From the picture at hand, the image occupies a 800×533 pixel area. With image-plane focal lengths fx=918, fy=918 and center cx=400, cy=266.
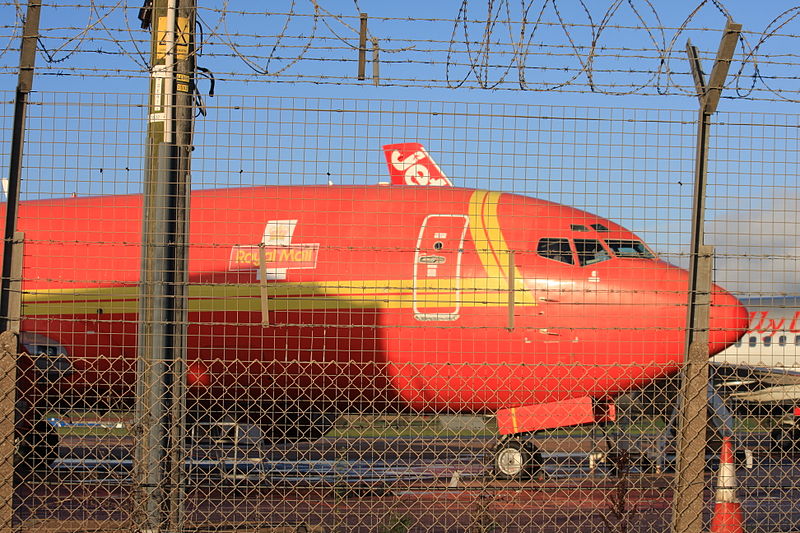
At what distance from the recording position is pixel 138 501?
16.2 feet

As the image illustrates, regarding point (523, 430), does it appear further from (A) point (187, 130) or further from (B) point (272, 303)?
(A) point (187, 130)

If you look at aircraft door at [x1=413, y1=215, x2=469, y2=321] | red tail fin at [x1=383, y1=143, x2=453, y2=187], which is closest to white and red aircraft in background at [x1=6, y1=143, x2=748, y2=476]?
aircraft door at [x1=413, y1=215, x2=469, y2=321]

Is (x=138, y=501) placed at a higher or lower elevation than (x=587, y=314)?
lower

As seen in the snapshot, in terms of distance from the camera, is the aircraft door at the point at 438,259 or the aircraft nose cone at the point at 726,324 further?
the aircraft door at the point at 438,259

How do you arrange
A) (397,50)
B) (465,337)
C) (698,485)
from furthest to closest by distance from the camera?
(465,337) → (397,50) → (698,485)

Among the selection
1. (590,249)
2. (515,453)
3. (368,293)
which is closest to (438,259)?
(368,293)

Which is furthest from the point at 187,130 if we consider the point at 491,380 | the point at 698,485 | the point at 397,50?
the point at 491,380

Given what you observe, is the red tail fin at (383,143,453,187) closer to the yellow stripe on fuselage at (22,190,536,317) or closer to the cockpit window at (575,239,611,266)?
the yellow stripe on fuselage at (22,190,536,317)

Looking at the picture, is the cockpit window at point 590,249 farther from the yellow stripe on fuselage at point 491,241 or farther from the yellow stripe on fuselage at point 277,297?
the yellow stripe on fuselage at point 277,297

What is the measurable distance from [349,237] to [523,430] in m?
2.83

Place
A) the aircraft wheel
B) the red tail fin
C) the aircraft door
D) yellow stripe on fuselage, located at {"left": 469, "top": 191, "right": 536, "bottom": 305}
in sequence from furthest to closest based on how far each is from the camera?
1. the aircraft wheel
2. the aircraft door
3. yellow stripe on fuselage, located at {"left": 469, "top": 191, "right": 536, "bottom": 305}
4. the red tail fin

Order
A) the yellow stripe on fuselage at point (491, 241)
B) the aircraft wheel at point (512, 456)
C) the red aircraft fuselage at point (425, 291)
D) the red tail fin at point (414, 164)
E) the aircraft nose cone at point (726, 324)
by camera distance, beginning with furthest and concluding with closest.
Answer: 1. the aircraft wheel at point (512, 456)
2. the yellow stripe on fuselage at point (491, 241)
3. the red aircraft fuselage at point (425, 291)
4. the aircraft nose cone at point (726, 324)
5. the red tail fin at point (414, 164)

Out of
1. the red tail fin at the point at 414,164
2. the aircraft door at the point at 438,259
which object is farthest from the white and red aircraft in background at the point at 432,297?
the red tail fin at the point at 414,164

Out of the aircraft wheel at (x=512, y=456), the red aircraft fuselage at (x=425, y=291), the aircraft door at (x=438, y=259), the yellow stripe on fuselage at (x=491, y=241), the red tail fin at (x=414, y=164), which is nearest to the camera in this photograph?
the red tail fin at (x=414, y=164)
